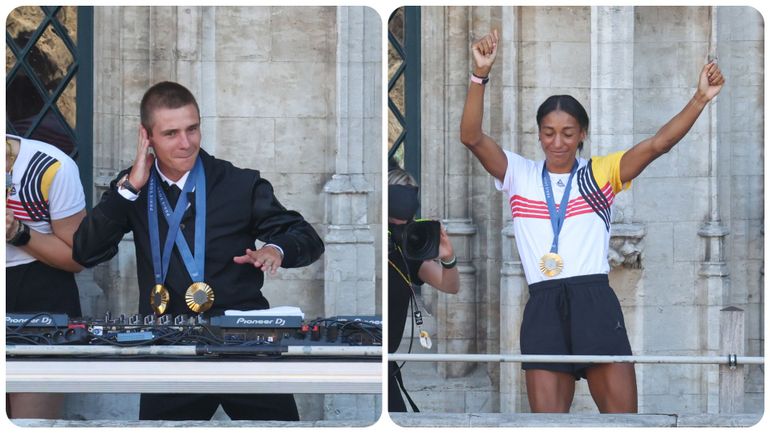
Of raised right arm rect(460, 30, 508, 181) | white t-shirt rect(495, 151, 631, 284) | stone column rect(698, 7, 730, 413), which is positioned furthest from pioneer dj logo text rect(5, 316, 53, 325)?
stone column rect(698, 7, 730, 413)

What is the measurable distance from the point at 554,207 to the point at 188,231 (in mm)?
1260

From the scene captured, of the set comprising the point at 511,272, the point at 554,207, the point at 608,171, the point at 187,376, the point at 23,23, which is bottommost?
the point at 187,376

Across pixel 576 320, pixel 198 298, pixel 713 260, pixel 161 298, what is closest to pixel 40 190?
pixel 161 298

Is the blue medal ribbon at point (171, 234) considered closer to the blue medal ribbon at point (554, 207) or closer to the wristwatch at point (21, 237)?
the wristwatch at point (21, 237)

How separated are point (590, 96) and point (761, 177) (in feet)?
2.80

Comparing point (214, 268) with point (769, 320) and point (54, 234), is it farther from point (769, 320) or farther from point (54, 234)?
point (769, 320)

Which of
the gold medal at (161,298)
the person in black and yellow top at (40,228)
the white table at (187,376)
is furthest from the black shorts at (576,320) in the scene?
the person in black and yellow top at (40,228)

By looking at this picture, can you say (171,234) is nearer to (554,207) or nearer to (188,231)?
(188,231)

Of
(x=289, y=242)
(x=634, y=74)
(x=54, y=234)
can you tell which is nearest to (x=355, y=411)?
(x=289, y=242)

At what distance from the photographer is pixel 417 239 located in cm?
666

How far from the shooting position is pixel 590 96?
7.43m

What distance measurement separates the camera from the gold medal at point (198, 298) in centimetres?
668

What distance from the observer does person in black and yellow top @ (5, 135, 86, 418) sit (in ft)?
22.7

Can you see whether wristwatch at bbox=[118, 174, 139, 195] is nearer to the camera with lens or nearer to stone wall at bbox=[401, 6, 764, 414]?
the camera with lens
